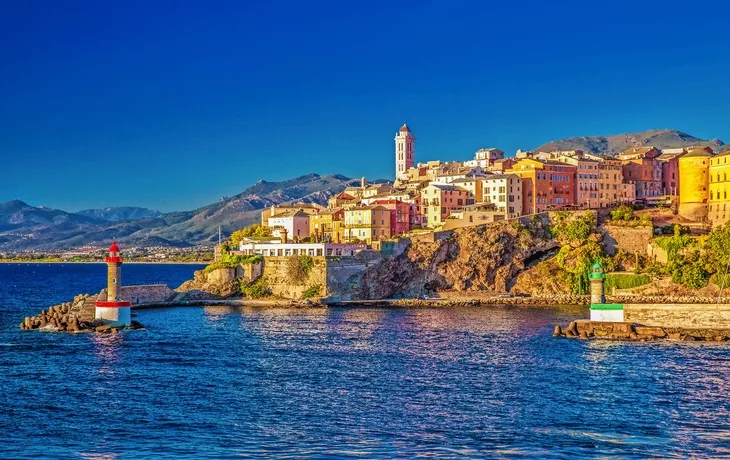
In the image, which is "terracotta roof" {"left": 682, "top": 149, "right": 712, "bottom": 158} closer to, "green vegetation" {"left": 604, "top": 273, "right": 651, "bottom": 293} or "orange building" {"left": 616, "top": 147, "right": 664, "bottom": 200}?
"orange building" {"left": 616, "top": 147, "right": 664, "bottom": 200}

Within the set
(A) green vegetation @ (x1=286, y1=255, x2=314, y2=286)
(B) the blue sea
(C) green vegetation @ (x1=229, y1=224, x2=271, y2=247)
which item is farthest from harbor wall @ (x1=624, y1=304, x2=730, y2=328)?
(C) green vegetation @ (x1=229, y1=224, x2=271, y2=247)

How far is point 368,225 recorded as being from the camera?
79000 millimetres

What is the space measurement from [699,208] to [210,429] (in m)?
58.1

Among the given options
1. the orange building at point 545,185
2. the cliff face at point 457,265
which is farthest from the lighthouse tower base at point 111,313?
the orange building at point 545,185

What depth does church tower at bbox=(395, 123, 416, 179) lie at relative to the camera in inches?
4454

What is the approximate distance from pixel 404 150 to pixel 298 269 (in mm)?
46409

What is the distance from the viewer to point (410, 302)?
219ft

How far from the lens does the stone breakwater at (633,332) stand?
4300 centimetres

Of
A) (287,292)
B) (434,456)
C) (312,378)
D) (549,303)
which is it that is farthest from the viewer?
(287,292)

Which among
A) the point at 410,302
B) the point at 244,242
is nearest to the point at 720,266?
the point at 410,302

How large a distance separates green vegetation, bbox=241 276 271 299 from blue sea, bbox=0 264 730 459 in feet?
68.7

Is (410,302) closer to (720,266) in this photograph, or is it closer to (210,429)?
(720,266)

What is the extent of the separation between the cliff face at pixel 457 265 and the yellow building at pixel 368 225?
811cm

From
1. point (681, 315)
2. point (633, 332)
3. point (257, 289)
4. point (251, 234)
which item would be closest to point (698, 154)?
point (681, 315)
